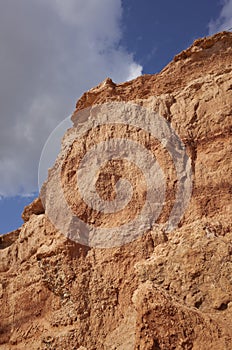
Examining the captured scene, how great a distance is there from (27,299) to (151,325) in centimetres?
833

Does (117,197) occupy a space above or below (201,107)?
below

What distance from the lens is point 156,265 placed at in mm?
9547

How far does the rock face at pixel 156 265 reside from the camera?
25.1ft

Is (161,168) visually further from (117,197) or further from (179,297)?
(179,297)

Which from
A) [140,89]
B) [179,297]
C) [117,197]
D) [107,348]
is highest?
[140,89]

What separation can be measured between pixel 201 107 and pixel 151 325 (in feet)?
25.3

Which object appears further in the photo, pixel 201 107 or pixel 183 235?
pixel 201 107

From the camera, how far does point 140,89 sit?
1457 centimetres

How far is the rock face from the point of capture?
7.66 meters

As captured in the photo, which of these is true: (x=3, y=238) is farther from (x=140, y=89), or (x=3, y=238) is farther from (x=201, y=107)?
(x=201, y=107)

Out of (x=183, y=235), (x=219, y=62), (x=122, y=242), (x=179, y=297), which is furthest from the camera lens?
(x=219, y=62)

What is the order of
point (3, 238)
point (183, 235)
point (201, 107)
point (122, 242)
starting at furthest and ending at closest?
1. point (3, 238)
2. point (201, 107)
3. point (122, 242)
4. point (183, 235)

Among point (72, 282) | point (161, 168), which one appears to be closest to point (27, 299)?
point (72, 282)

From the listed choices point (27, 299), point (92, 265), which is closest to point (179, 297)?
point (92, 265)
